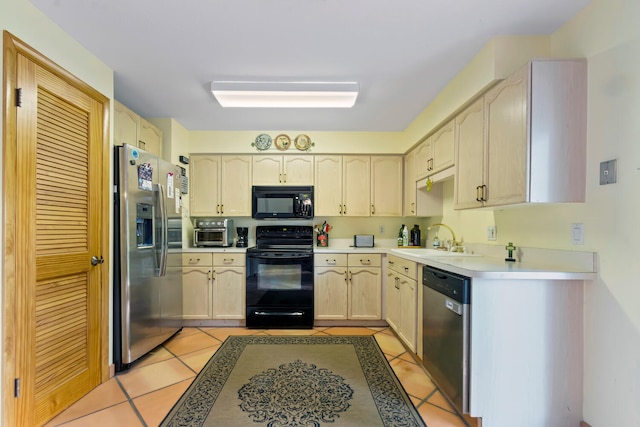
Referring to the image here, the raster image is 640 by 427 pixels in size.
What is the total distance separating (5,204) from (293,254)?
2271 millimetres

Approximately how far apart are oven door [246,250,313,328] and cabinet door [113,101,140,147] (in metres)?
1.58

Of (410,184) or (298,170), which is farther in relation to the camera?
(298,170)

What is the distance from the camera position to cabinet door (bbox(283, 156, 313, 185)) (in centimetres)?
363

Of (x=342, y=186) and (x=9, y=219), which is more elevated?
(x=342, y=186)

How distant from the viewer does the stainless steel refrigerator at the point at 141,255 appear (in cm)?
226

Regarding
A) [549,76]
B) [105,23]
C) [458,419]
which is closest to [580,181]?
[549,76]

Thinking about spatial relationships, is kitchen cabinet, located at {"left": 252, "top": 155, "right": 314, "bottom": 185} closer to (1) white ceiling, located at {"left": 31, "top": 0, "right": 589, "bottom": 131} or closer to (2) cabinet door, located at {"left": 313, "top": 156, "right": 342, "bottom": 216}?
(2) cabinet door, located at {"left": 313, "top": 156, "right": 342, "bottom": 216}

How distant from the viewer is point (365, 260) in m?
3.36

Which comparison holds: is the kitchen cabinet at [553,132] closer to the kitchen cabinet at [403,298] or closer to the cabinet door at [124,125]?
the kitchen cabinet at [403,298]

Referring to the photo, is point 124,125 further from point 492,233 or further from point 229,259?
point 492,233

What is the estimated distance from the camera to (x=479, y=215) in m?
2.53

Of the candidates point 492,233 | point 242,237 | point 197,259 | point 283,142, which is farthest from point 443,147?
point 197,259

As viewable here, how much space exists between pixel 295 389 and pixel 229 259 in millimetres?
1682

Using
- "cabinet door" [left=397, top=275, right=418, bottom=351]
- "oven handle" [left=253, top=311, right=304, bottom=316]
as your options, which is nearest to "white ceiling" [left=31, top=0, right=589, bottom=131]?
"cabinet door" [left=397, top=275, right=418, bottom=351]
